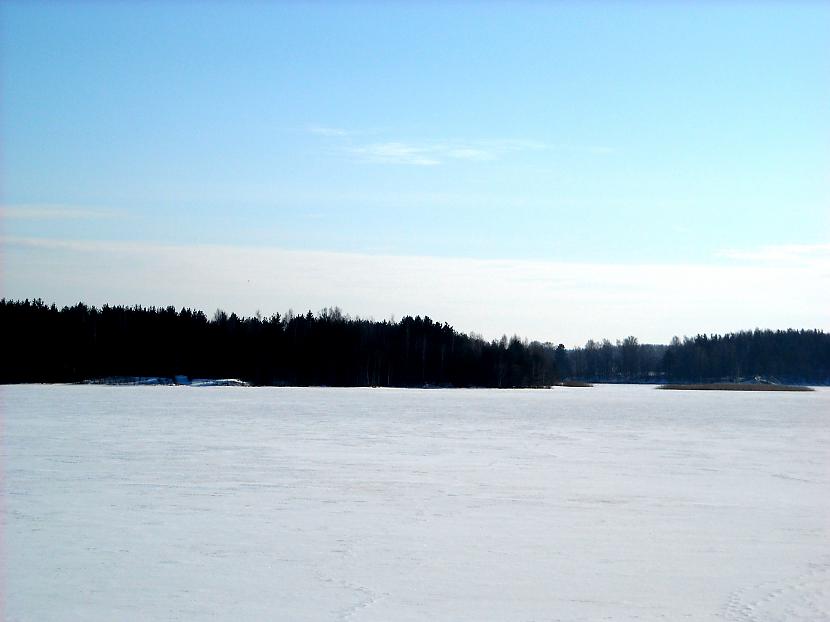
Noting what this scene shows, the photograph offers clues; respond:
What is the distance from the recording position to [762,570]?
25.4ft

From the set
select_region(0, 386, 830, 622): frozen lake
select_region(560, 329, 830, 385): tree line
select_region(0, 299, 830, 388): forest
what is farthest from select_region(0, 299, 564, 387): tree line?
select_region(0, 386, 830, 622): frozen lake

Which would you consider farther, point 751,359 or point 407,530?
point 751,359

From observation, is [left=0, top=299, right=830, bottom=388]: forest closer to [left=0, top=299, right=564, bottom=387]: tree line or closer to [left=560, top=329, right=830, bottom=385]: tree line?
[left=0, top=299, right=564, bottom=387]: tree line

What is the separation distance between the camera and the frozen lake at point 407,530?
662 centimetres

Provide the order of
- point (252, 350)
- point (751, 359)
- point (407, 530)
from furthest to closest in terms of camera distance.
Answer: point (751, 359), point (252, 350), point (407, 530)

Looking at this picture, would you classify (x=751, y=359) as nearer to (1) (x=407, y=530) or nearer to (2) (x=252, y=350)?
(2) (x=252, y=350)

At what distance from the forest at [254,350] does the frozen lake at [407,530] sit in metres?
54.9

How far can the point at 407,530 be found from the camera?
9.33 m

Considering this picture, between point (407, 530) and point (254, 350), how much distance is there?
74.7 meters

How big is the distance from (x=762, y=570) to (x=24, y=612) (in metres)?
5.74

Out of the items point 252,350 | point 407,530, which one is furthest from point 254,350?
point 407,530

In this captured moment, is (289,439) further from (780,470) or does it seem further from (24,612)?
(24,612)

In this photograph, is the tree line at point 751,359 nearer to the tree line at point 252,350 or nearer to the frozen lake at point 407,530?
the tree line at point 252,350

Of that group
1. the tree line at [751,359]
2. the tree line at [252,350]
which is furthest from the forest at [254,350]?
the tree line at [751,359]
